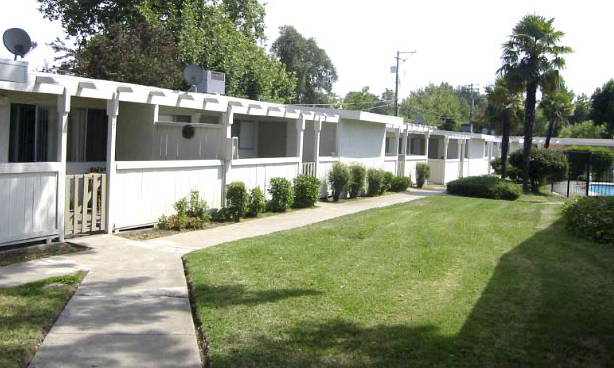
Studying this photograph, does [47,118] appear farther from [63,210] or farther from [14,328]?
[14,328]

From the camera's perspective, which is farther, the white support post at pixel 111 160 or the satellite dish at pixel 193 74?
the satellite dish at pixel 193 74

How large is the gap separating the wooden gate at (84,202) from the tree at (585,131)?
56351 mm

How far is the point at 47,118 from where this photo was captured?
11.6 meters

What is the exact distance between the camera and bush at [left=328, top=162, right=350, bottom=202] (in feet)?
58.0

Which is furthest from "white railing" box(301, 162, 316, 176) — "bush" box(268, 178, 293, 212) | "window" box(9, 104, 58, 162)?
"window" box(9, 104, 58, 162)

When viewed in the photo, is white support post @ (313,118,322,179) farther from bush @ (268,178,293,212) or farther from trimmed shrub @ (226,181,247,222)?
trimmed shrub @ (226,181,247,222)

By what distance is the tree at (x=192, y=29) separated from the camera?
3095cm

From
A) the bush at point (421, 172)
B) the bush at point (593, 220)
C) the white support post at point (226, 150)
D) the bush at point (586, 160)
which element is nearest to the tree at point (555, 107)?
the bush at point (586, 160)

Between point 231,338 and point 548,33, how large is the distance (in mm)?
22970

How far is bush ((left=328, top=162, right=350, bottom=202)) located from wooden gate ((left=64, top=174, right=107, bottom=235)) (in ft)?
28.8

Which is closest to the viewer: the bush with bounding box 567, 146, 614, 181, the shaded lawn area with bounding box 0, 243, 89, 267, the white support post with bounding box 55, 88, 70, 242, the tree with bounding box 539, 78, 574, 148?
the shaded lawn area with bounding box 0, 243, 89, 267

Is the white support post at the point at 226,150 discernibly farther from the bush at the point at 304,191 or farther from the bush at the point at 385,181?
the bush at the point at 385,181

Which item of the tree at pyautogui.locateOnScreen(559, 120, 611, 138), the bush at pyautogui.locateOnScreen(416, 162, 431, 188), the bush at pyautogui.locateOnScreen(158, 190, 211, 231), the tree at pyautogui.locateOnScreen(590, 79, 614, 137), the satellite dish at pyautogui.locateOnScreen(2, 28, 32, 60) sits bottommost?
the bush at pyautogui.locateOnScreen(158, 190, 211, 231)

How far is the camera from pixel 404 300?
6.30 m
